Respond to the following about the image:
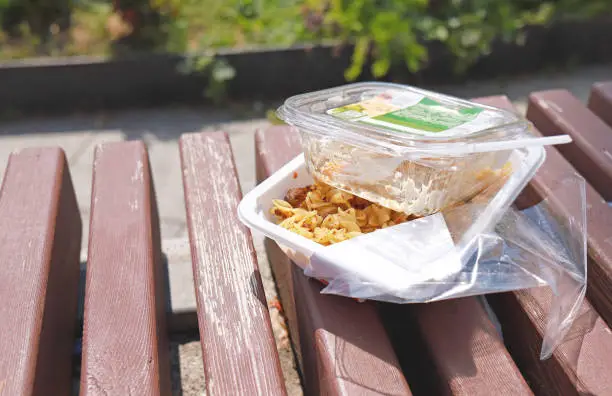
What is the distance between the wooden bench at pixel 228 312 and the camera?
3.73 ft

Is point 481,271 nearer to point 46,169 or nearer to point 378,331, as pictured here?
point 378,331

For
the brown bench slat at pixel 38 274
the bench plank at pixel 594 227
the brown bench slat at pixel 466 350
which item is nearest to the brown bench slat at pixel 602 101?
the bench plank at pixel 594 227

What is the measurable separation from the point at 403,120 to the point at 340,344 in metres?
0.49

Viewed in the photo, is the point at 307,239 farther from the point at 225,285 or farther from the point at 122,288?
the point at 122,288

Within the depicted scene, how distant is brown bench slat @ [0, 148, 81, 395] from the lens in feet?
3.93

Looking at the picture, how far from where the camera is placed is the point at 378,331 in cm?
120

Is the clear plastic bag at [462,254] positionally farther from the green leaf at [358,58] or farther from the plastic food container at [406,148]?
the green leaf at [358,58]

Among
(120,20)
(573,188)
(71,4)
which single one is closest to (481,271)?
(573,188)

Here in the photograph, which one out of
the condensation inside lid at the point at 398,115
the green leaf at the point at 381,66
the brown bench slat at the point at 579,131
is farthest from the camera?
the green leaf at the point at 381,66

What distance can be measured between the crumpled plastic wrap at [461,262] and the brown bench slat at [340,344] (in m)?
0.05

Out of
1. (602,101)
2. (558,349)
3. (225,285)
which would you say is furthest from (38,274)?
(602,101)

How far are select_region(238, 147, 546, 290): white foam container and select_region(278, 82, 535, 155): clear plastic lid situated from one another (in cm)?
10

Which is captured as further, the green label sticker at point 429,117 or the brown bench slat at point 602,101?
the brown bench slat at point 602,101

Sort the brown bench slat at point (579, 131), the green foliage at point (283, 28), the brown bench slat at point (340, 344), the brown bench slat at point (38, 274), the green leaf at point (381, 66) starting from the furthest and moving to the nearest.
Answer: the green foliage at point (283, 28) < the green leaf at point (381, 66) < the brown bench slat at point (579, 131) < the brown bench slat at point (38, 274) < the brown bench slat at point (340, 344)
